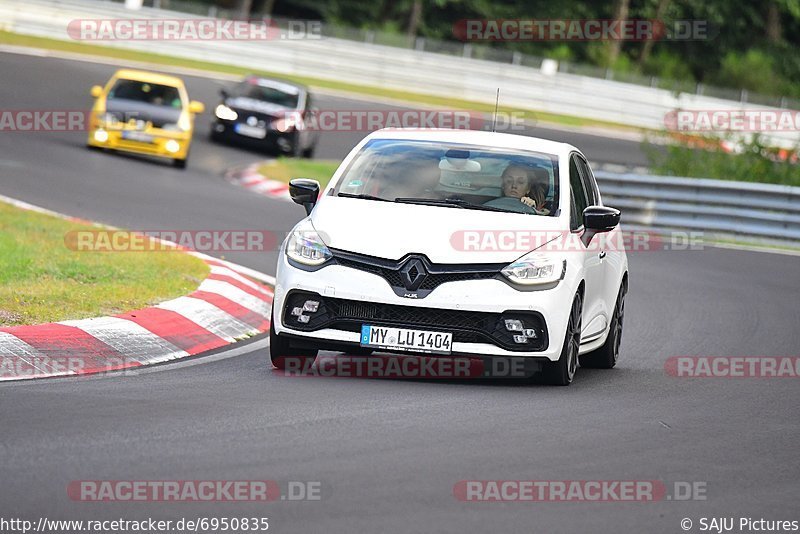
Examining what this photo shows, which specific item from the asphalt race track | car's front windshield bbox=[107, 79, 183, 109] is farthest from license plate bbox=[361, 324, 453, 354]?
→ car's front windshield bbox=[107, 79, 183, 109]

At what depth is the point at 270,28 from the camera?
45344mm

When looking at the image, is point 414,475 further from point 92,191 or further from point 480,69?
point 480,69

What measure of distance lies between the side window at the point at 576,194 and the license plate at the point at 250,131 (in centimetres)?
1982

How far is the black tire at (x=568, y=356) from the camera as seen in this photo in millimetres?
9539

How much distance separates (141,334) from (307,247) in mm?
1536

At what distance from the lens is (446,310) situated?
917 cm

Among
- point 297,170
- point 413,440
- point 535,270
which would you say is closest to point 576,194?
point 535,270

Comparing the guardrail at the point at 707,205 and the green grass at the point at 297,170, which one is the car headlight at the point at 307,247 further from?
the green grass at the point at 297,170

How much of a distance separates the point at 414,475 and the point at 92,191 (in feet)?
48.3

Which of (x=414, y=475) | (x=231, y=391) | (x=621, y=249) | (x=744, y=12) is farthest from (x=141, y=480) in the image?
(x=744, y=12)

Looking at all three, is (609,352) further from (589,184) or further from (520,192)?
(520,192)

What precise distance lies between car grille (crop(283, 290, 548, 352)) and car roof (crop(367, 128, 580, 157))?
1693 millimetres

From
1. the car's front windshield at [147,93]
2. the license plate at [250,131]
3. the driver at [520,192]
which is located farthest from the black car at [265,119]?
the driver at [520,192]

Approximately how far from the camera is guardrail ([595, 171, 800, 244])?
2362 cm
